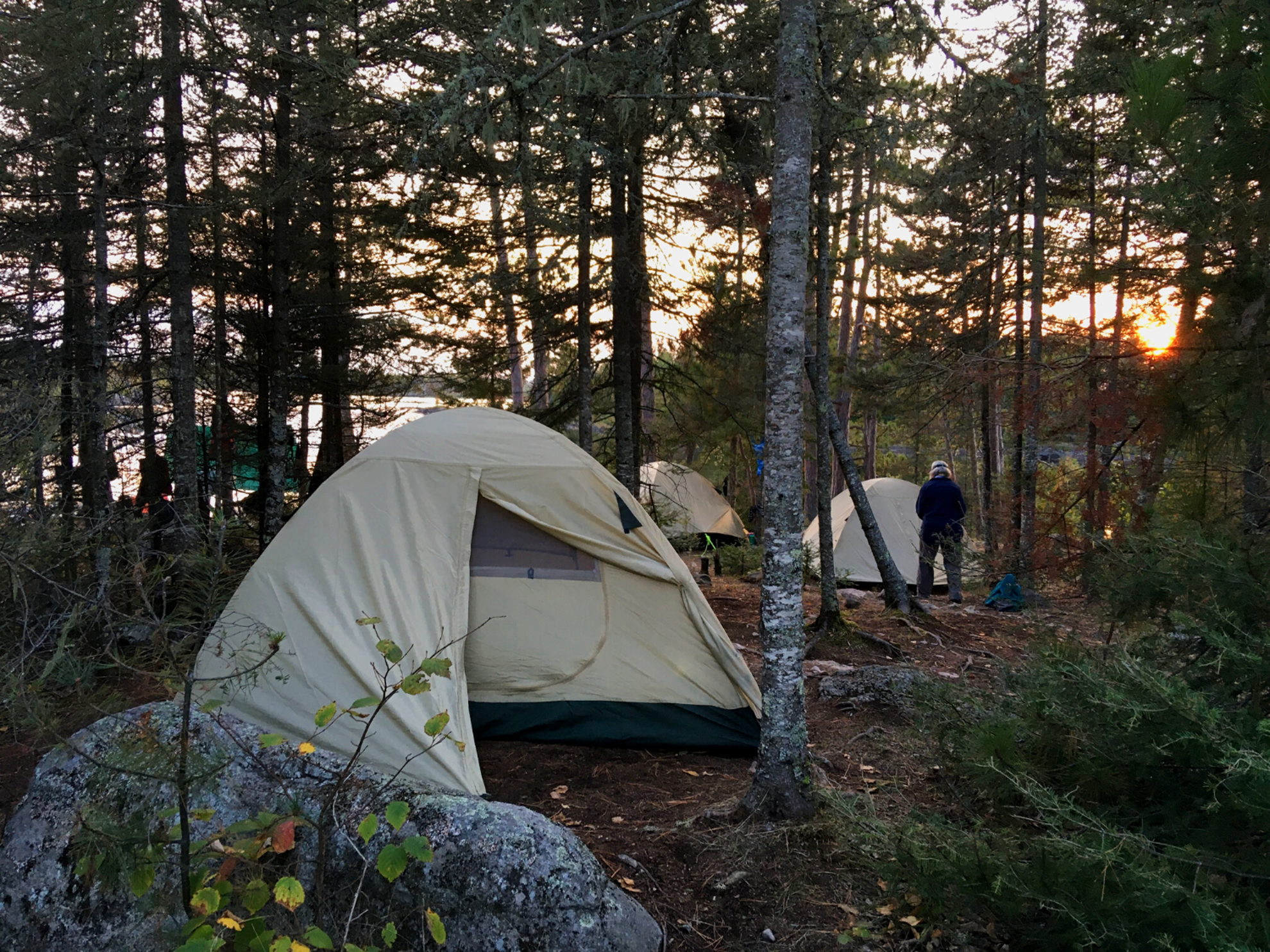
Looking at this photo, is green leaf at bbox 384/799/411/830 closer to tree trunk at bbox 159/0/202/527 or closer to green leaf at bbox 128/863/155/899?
green leaf at bbox 128/863/155/899

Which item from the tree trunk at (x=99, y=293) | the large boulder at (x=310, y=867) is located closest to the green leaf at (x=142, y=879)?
the large boulder at (x=310, y=867)

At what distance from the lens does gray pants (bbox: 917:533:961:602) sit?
9.33 meters

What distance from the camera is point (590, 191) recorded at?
899 cm

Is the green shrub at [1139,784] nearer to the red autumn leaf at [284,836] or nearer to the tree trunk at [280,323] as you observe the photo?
the red autumn leaf at [284,836]

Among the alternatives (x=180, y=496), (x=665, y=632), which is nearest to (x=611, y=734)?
(x=665, y=632)

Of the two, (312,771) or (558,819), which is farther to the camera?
(558,819)

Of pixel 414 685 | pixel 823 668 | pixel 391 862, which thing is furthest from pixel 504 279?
pixel 391 862

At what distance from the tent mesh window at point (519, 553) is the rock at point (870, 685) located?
7.02 ft

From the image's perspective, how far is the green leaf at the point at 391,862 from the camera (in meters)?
2.25

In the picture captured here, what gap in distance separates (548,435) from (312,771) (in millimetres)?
3049

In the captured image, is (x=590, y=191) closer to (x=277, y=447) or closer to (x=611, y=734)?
(x=277, y=447)

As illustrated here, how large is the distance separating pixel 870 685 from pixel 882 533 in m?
6.29

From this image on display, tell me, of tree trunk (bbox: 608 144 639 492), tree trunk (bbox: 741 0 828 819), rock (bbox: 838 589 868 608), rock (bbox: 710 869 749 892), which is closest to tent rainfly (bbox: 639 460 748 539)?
rock (bbox: 838 589 868 608)

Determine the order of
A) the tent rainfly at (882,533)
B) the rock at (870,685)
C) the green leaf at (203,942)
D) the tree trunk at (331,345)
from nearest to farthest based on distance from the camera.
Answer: the green leaf at (203,942)
the rock at (870,685)
the tree trunk at (331,345)
the tent rainfly at (882,533)
